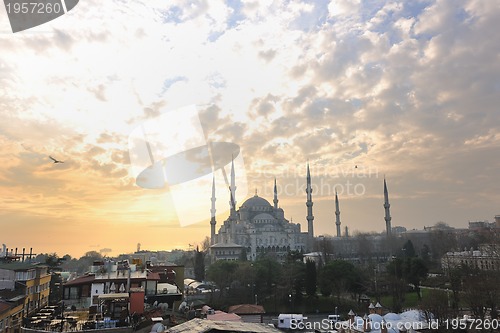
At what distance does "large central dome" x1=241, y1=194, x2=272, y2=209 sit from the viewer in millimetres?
68500

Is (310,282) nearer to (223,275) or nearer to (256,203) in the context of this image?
(223,275)

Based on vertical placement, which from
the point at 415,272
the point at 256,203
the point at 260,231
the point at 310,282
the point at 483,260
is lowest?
the point at 310,282

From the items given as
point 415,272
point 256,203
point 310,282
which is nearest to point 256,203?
point 256,203

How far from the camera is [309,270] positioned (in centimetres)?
3192

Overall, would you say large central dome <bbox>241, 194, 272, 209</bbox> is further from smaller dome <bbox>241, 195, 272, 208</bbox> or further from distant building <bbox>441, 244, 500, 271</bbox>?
distant building <bbox>441, 244, 500, 271</bbox>

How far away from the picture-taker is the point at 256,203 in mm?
68875

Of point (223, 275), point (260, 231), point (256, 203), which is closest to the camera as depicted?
point (223, 275)

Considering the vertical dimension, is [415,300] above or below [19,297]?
below

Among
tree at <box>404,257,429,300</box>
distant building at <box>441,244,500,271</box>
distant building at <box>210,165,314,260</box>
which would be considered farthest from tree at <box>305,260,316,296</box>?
distant building at <box>210,165,314,260</box>

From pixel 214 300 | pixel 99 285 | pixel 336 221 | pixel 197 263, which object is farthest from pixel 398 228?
pixel 99 285

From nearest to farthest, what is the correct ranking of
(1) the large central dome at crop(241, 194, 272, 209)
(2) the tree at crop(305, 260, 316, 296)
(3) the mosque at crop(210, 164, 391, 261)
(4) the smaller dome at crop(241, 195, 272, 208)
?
(2) the tree at crop(305, 260, 316, 296) < (3) the mosque at crop(210, 164, 391, 261) < (1) the large central dome at crop(241, 194, 272, 209) < (4) the smaller dome at crop(241, 195, 272, 208)

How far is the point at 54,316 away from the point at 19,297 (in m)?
5.69

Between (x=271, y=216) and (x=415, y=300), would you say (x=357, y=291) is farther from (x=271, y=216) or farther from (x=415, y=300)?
(x=271, y=216)

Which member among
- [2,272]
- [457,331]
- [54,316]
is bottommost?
[457,331]
